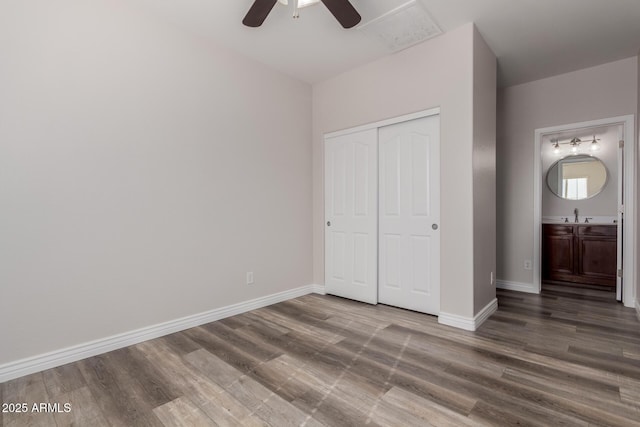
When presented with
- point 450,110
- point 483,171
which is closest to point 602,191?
point 483,171

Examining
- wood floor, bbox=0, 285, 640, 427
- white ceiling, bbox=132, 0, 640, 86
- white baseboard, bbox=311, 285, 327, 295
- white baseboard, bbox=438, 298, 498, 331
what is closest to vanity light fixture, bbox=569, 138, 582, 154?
white ceiling, bbox=132, 0, 640, 86

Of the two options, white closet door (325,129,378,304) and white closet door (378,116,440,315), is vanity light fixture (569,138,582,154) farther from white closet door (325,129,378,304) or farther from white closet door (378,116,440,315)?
white closet door (325,129,378,304)

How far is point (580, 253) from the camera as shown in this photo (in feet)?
14.4

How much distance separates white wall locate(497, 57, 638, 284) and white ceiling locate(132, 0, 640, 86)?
22 cm

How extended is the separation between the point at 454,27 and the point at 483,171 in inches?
53.3

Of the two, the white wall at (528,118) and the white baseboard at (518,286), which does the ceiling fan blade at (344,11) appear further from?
the white baseboard at (518,286)

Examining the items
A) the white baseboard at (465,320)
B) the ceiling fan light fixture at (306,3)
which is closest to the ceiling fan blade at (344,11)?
the ceiling fan light fixture at (306,3)

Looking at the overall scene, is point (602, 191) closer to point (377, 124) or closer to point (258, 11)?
point (377, 124)

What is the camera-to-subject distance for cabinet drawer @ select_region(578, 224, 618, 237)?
418cm

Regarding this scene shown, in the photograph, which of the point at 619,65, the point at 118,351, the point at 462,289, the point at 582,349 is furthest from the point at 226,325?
the point at 619,65

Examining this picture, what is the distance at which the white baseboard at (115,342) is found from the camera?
1.99 metres

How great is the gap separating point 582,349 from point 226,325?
2953mm

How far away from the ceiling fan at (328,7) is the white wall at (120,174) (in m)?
1.00

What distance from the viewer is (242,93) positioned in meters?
3.24
